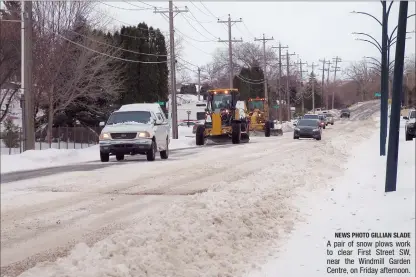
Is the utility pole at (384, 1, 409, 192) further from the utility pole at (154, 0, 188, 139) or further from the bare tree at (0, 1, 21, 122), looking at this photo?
the utility pole at (154, 0, 188, 139)

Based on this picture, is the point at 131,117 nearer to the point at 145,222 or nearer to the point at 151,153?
the point at 151,153

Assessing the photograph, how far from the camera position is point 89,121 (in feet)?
123

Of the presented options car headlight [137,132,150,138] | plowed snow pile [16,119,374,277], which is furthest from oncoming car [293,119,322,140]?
plowed snow pile [16,119,374,277]

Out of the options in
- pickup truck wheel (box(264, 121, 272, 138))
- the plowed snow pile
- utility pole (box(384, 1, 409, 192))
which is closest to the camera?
the plowed snow pile

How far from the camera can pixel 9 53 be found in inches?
1158

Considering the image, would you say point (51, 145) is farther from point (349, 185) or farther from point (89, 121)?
point (349, 185)

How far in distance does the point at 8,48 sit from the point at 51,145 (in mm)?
5248

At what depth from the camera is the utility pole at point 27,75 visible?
74.7ft

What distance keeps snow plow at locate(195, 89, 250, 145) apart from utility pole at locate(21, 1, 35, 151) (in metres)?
12.2

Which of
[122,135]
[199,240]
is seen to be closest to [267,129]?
[122,135]

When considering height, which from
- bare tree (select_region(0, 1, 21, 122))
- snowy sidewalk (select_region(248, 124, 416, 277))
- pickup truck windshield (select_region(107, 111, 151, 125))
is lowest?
snowy sidewalk (select_region(248, 124, 416, 277))

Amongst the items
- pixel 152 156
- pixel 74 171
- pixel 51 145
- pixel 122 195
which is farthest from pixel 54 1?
pixel 122 195

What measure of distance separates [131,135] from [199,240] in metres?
11.8

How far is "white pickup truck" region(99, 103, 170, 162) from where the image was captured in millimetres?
18625
